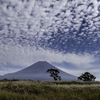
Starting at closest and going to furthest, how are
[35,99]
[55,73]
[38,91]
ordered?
[35,99]
[38,91]
[55,73]

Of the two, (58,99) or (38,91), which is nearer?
(58,99)

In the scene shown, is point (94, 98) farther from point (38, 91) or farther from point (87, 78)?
point (87, 78)

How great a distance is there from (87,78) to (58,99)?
46.8 meters

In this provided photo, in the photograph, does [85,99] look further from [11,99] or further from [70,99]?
[11,99]

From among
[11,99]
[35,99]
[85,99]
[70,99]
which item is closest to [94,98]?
[85,99]

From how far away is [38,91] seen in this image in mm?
10930

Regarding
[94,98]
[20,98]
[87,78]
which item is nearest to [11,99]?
[20,98]

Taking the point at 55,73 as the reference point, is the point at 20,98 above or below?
below

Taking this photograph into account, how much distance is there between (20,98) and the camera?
7.83 m

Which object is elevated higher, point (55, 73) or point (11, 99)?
point (55, 73)

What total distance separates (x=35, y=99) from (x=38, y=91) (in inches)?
135

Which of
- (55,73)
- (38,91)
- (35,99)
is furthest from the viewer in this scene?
(55,73)

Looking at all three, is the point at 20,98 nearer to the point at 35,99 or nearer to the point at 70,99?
the point at 35,99

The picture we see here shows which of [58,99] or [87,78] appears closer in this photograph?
[58,99]
